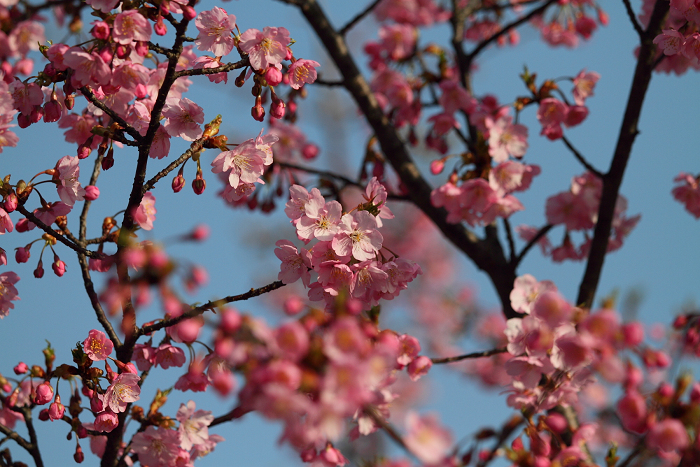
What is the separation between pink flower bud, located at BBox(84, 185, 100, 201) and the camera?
233 cm

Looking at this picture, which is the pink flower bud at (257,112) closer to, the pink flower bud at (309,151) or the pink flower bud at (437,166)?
the pink flower bud at (437,166)

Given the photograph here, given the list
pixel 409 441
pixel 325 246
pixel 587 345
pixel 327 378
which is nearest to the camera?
pixel 327 378

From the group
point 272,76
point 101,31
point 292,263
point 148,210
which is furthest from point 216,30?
point 292,263

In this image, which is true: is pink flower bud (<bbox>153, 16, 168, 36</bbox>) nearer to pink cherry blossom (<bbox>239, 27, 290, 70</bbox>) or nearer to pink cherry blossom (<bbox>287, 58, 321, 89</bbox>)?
pink cherry blossom (<bbox>239, 27, 290, 70</bbox>)

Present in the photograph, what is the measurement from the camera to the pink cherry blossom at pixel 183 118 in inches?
89.3

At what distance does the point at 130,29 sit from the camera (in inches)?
77.5

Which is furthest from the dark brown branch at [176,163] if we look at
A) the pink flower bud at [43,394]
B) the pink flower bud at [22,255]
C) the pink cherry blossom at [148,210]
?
the pink flower bud at [43,394]

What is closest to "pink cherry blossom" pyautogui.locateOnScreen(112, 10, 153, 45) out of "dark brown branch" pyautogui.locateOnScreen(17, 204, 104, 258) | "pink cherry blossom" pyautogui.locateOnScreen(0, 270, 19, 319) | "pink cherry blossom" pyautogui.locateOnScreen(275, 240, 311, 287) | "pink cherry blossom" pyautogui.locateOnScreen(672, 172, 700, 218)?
"dark brown branch" pyautogui.locateOnScreen(17, 204, 104, 258)

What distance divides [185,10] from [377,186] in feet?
3.12

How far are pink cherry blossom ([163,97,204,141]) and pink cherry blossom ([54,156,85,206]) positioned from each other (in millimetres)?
442

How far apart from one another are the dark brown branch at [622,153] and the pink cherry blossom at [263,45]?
1.98 meters

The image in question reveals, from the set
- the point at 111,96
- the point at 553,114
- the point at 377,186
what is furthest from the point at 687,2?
the point at 111,96

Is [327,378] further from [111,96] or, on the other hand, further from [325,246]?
[111,96]

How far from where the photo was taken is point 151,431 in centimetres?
234
